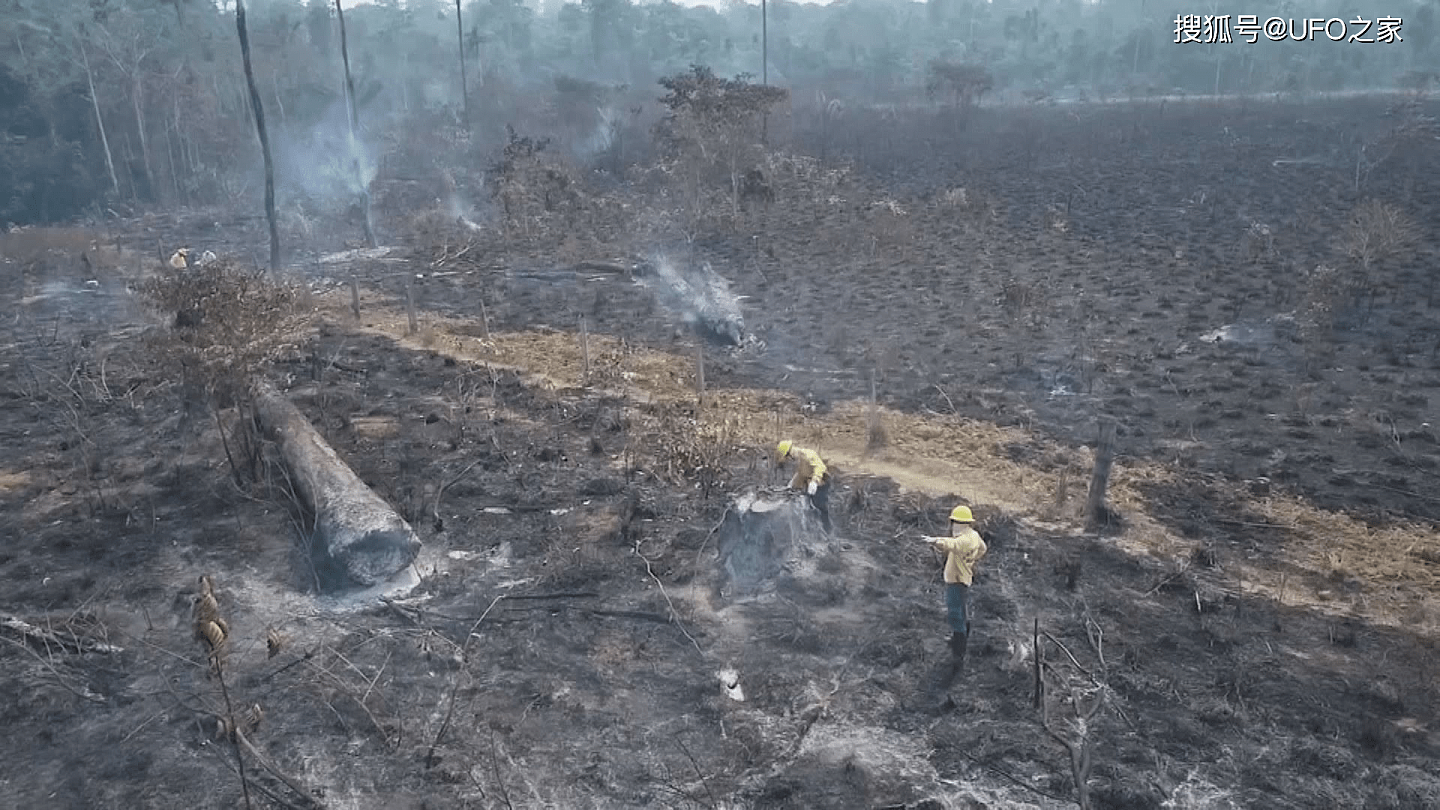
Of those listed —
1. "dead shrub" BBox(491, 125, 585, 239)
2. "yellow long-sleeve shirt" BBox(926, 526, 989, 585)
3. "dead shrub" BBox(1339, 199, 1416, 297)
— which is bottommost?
"yellow long-sleeve shirt" BBox(926, 526, 989, 585)

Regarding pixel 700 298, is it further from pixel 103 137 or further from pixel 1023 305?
pixel 103 137

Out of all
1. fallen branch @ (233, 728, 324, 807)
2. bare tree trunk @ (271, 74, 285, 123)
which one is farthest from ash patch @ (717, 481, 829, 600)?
bare tree trunk @ (271, 74, 285, 123)

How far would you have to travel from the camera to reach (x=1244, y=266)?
62.8 feet

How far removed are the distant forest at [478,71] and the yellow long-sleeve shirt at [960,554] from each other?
101 ft

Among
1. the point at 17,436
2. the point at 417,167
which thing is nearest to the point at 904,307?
the point at 17,436

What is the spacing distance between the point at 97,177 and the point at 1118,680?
125 ft

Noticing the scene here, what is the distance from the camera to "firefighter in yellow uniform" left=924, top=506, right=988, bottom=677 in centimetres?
708

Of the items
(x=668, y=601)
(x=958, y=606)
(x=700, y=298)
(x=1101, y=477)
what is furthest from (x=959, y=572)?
(x=700, y=298)

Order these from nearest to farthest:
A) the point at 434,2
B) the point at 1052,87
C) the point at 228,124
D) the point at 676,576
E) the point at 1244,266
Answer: the point at 676,576 < the point at 1244,266 < the point at 228,124 < the point at 1052,87 < the point at 434,2

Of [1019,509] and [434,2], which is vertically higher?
[434,2]

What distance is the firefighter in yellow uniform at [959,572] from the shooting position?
7082mm

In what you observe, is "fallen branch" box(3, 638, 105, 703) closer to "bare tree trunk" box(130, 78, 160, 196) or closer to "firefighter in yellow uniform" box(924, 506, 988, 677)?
"firefighter in yellow uniform" box(924, 506, 988, 677)

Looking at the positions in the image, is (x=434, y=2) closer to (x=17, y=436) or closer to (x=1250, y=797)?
(x=17, y=436)

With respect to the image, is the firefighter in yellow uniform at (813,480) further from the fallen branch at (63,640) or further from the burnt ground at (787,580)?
the fallen branch at (63,640)
